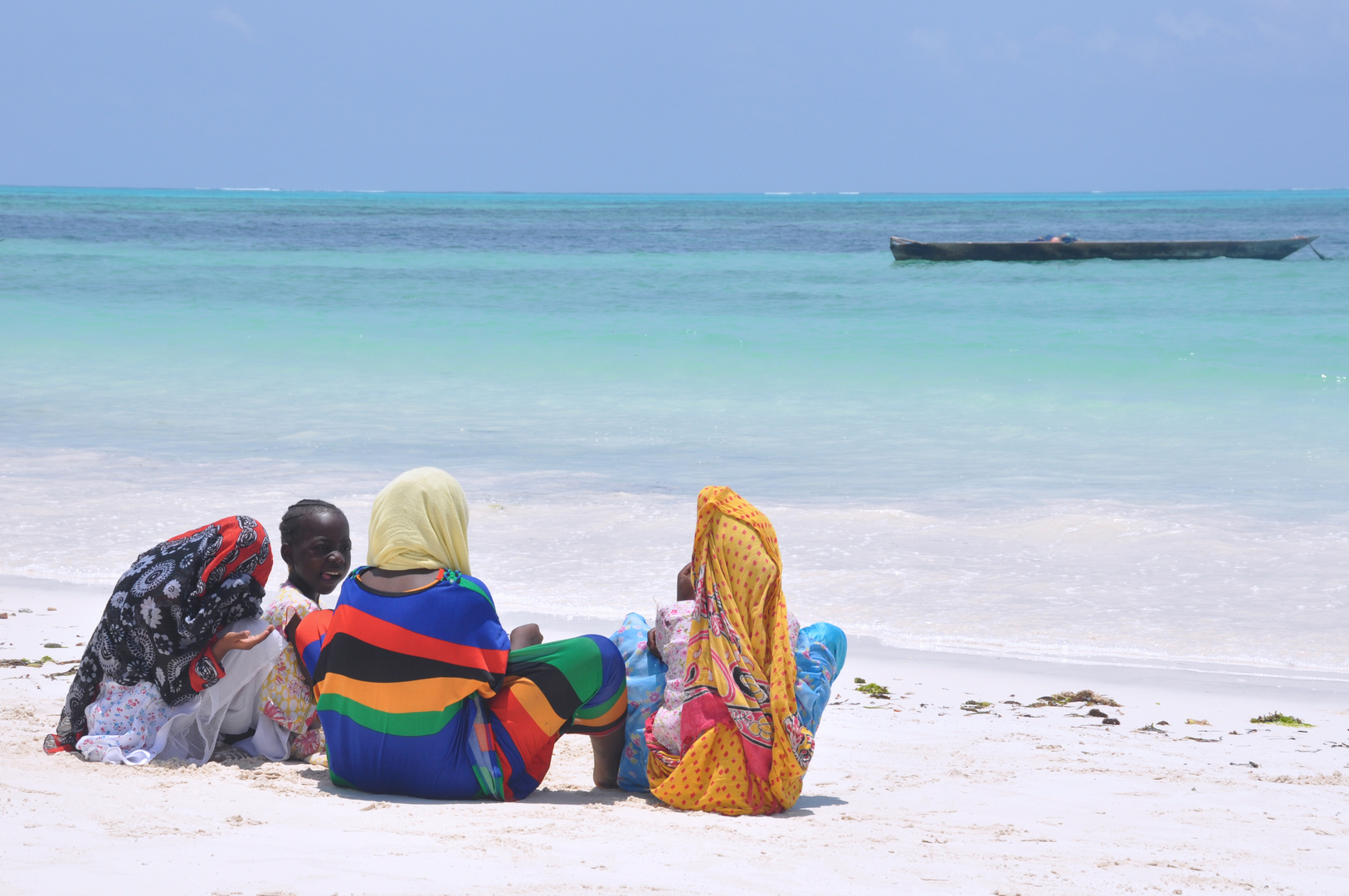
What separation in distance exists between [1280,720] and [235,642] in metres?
3.17

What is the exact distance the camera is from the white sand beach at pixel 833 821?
2.38 m

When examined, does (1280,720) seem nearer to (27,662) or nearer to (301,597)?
(301,597)

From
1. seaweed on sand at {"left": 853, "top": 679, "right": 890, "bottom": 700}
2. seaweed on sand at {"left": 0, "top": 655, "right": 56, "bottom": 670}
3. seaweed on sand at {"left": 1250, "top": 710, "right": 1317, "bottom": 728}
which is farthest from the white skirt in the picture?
seaweed on sand at {"left": 1250, "top": 710, "right": 1317, "bottom": 728}

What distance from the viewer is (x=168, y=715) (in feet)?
10.5

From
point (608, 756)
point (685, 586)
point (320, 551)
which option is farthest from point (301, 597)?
point (685, 586)

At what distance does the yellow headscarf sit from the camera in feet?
9.52

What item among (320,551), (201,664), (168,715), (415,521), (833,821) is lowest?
(833,821)

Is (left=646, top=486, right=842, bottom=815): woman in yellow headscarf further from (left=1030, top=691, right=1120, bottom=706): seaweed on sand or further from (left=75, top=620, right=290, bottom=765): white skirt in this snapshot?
(left=1030, top=691, right=1120, bottom=706): seaweed on sand

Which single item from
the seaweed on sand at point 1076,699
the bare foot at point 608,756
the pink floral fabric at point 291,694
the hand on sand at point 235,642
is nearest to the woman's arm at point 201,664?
the hand on sand at point 235,642

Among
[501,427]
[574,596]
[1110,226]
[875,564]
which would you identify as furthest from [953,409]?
[1110,226]

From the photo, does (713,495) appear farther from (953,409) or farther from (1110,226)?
(1110,226)

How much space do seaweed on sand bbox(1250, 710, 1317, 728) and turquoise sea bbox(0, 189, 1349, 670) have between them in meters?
0.69

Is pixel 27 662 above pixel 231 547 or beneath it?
beneath

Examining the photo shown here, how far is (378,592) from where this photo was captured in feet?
9.57
